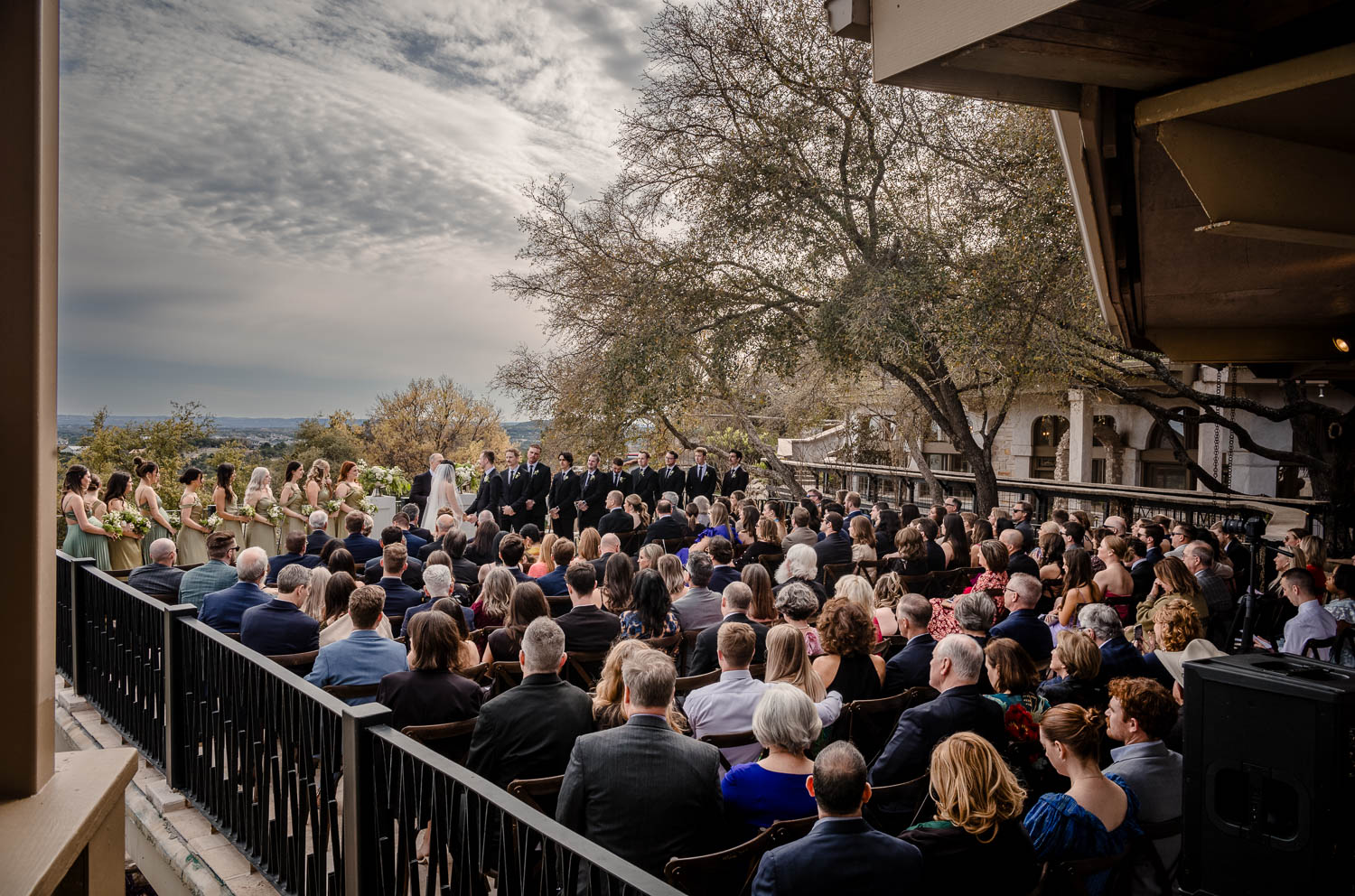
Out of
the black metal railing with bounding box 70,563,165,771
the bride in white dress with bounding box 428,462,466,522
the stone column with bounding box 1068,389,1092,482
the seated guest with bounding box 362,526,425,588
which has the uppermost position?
the stone column with bounding box 1068,389,1092,482

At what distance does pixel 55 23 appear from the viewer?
136 cm

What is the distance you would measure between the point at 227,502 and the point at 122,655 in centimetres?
434

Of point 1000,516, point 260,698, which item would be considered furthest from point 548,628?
point 1000,516

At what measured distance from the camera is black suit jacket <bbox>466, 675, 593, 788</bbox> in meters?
3.20

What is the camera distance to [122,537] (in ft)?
26.2

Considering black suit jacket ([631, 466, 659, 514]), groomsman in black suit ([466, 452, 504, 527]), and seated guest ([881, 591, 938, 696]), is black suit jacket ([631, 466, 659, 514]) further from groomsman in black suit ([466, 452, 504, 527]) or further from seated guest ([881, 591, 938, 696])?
seated guest ([881, 591, 938, 696])

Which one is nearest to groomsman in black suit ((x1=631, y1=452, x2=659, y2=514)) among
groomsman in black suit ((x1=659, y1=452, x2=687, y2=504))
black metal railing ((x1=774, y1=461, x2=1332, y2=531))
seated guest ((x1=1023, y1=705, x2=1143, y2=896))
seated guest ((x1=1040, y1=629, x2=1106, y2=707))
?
groomsman in black suit ((x1=659, y1=452, x2=687, y2=504))

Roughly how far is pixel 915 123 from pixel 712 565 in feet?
26.2

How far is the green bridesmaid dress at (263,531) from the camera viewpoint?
923 cm

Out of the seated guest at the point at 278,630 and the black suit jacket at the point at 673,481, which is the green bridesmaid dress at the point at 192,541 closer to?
the seated guest at the point at 278,630

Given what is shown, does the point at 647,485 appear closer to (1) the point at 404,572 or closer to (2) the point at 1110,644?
(1) the point at 404,572

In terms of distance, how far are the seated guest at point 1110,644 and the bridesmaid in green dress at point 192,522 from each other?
823 cm

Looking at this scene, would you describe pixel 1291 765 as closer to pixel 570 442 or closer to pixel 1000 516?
pixel 1000 516

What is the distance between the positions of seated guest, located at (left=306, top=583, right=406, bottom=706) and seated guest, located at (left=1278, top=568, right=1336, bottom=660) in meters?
Result: 5.49
